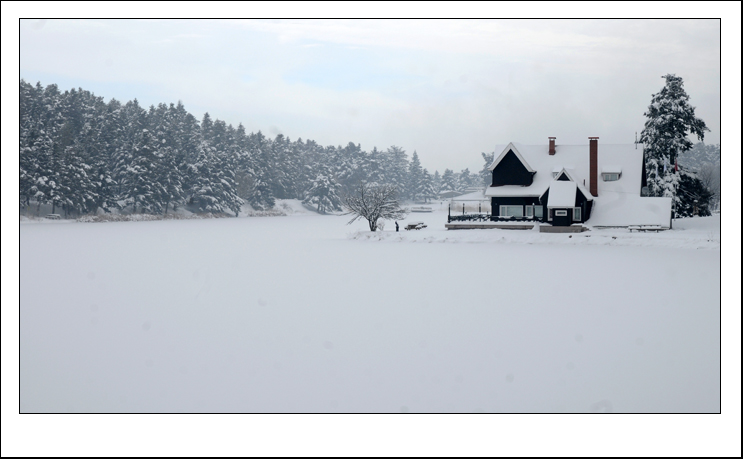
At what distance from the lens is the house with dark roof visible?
36.3 metres

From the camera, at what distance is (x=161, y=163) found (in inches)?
2640

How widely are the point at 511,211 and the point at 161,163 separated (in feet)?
140

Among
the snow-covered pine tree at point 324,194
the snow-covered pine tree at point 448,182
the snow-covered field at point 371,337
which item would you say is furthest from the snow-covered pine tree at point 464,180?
the snow-covered field at point 371,337

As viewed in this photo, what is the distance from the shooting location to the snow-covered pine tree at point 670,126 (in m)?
39.0

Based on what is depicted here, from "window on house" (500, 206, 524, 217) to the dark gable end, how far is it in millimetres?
1658

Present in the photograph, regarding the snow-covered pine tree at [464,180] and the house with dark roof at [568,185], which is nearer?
the house with dark roof at [568,185]

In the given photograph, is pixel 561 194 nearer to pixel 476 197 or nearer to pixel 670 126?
pixel 670 126

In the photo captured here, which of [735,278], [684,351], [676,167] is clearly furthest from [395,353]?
[676,167]

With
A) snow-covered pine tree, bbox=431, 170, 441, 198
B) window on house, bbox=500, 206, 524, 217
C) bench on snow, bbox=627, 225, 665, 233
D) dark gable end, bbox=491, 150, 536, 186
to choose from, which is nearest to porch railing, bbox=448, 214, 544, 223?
window on house, bbox=500, 206, 524, 217

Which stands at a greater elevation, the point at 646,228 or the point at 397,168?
the point at 397,168

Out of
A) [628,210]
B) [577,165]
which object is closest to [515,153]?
[577,165]

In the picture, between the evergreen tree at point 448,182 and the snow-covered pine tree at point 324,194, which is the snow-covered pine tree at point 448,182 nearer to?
the evergreen tree at point 448,182

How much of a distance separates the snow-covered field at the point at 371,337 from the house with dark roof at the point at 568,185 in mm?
15856

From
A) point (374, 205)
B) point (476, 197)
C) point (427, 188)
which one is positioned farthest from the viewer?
point (427, 188)
